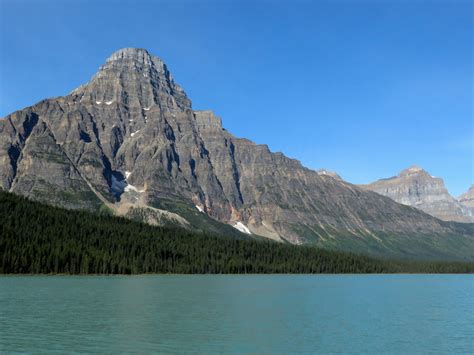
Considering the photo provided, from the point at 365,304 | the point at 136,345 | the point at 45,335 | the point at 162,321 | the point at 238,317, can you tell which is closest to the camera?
the point at 136,345

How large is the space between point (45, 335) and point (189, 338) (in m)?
17.0

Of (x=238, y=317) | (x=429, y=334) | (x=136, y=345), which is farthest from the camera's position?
(x=238, y=317)

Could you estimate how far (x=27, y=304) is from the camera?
96.4 meters

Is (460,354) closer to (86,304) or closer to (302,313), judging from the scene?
(302,313)

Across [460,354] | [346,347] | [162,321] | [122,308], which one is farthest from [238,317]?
[460,354]

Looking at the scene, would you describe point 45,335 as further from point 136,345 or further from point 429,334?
point 429,334

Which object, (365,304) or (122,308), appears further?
(365,304)

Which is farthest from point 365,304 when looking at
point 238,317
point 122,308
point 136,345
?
point 136,345

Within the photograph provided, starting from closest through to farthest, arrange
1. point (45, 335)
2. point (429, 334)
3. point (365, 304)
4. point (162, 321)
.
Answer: point (45, 335), point (429, 334), point (162, 321), point (365, 304)

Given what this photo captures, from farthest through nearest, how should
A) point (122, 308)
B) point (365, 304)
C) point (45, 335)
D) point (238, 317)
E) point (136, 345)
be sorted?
point (365, 304) < point (122, 308) < point (238, 317) < point (45, 335) < point (136, 345)

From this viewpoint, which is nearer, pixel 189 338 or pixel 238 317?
pixel 189 338

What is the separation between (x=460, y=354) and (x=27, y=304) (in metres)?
71.5

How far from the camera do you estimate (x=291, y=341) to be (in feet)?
220

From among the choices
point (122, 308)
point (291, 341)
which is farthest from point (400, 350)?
point (122, 308)
